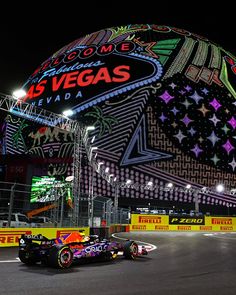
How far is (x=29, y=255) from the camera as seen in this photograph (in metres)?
9.97

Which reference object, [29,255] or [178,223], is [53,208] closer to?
[29,255]

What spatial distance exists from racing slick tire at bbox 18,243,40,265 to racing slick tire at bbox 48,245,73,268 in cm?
61

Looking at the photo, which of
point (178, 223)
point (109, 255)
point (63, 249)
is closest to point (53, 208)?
point (109, 255)

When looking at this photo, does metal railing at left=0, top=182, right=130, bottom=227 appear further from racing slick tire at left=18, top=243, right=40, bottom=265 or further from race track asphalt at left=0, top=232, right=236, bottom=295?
racing slick tire at left=18, top=243, right=40, bottom=265

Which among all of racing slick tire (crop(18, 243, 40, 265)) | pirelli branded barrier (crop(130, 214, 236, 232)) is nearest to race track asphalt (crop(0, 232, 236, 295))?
racing slick tire (crop(18, 243, 40, 265))

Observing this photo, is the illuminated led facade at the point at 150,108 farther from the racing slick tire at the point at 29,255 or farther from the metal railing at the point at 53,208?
the racing slick tire at the point at 29,255

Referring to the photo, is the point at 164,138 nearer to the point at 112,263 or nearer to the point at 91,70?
the point at 91,70

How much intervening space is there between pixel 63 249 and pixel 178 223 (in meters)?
34.8

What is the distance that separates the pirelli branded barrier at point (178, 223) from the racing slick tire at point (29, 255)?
3092 cm

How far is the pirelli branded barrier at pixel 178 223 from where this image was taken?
4125cm

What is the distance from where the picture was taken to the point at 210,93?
232ft

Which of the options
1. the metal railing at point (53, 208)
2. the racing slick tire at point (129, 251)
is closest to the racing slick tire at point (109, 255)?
the racing slick tire at point (129, 251)

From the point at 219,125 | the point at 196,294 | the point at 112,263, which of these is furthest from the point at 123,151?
the point at 196,294

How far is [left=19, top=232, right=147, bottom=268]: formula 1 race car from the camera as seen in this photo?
958 cm
